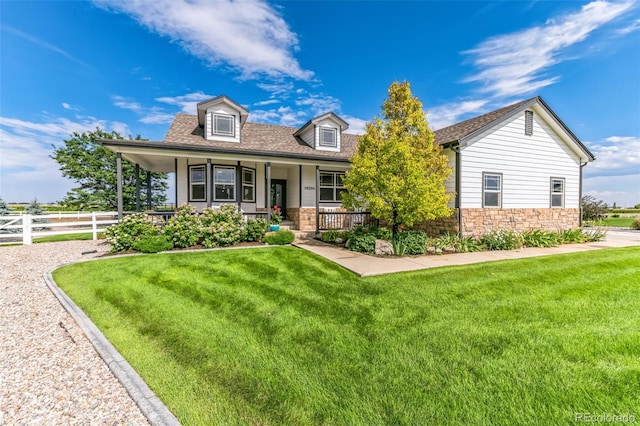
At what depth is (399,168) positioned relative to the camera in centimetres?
841

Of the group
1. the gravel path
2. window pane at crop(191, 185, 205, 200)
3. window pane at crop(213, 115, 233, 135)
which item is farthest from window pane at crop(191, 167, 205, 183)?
the gravel path

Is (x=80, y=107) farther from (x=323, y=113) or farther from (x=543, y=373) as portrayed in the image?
(x=543, y=373)

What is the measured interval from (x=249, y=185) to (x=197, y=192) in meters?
2.54

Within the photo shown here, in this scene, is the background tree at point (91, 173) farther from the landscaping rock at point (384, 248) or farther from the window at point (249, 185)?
the landscaping rock at point (384, 248)

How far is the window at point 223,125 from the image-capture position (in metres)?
13.4

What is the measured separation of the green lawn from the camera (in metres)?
2.38

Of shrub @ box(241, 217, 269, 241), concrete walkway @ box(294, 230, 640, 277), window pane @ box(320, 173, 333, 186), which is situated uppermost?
window pane @ box(320, 173, 333, 186)

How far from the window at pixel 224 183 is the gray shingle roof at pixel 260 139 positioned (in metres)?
1.22

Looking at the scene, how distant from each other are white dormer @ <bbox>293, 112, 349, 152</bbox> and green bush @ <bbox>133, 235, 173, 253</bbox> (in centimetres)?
933

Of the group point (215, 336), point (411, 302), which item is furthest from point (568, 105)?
point (215, 336)

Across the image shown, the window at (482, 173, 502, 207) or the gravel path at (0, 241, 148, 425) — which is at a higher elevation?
the window at (482, 173, 502, 207)

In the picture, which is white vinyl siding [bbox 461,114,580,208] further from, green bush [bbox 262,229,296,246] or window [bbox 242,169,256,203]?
window [bbox 242,169,256,203]

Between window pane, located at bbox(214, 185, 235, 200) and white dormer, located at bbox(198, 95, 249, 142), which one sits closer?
white dormer, located at bbox(198, 95, 249, 142)

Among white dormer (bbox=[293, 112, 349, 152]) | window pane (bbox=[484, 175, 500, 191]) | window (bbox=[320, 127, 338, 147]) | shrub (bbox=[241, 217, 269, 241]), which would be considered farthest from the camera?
window (bbox=[320, 127, 338, 147])
